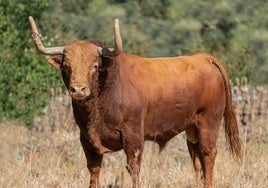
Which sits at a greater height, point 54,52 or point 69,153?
point 54,52

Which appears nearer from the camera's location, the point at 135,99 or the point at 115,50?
the point at 115,50

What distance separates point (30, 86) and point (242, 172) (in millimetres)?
6759

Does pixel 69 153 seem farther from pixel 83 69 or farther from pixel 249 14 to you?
pixel 249 14

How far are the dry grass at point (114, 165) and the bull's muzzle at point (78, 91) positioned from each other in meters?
1.28

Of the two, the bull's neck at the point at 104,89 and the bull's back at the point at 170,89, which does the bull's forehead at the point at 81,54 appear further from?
the bull's back at the point at 170,89

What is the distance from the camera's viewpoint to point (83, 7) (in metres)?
25.3

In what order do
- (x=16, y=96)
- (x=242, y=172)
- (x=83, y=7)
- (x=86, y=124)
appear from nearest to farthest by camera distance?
(x=86, y=124), (x=242, y=172), (x=16, y=96), (x=83, y=7)

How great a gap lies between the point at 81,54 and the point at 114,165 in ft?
11.1

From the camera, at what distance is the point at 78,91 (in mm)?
6777

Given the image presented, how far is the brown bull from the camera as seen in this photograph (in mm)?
7117

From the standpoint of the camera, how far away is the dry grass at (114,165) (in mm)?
8312

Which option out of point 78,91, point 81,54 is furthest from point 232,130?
point 78,91

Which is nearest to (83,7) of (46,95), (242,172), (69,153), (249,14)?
(249,14)

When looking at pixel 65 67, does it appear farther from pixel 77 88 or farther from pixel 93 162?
pixel 93 162
